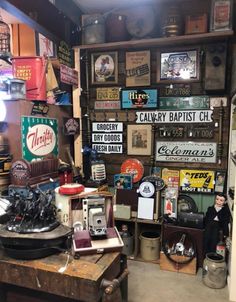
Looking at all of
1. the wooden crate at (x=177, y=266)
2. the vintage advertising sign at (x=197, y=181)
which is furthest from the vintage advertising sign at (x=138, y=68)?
the wooden crate at (x=177, y=266)

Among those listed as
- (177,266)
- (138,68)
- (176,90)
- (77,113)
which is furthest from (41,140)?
(177,266)

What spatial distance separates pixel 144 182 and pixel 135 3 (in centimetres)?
202

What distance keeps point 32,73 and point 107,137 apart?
49.5 inches

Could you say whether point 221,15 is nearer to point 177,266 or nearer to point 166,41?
point 166,41

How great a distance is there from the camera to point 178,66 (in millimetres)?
3068

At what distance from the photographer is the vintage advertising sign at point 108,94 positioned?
3365mm

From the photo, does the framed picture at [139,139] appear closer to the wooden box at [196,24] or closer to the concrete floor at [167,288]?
the wooden box at [196,24]

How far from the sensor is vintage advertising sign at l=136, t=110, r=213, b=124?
10.0 feet

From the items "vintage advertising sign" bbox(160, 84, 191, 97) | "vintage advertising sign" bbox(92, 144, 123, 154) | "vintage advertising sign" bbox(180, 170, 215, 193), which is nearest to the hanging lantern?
"vintage advertising sign" bbox(92, 144, 123, 154)

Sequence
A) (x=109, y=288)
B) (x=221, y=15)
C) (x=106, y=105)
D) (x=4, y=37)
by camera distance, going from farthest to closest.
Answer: (x=106, y=105) < (x=221, y=15) < (x=4, y=37) < (x=109, y=288)

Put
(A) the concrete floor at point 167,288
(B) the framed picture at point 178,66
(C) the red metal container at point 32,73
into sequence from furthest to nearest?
1. (B) the framed picture at point 178,66
2. (C) the red metal container at point 32,73
3. (A) the concrete floor at point 167,288

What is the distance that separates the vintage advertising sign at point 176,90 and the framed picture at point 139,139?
0.43 metres

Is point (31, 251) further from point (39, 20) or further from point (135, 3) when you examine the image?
point (135, 3)

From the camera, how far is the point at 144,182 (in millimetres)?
3148
